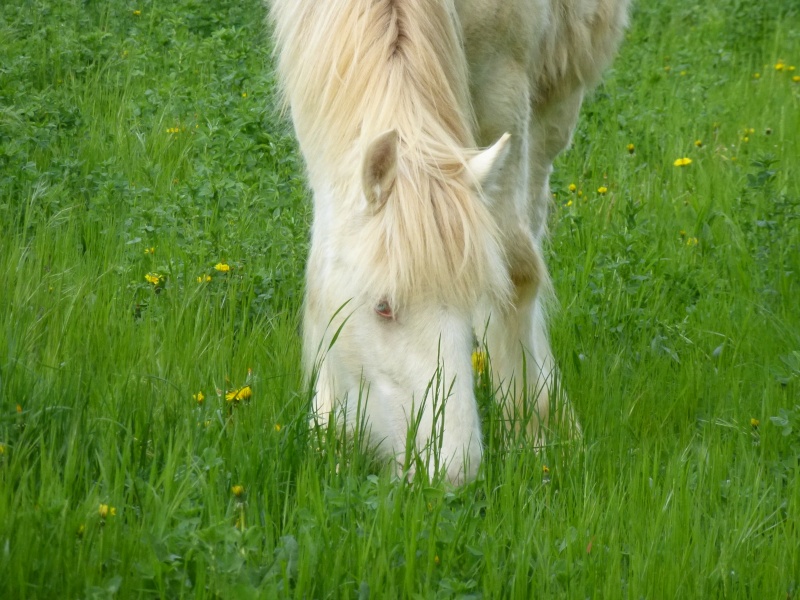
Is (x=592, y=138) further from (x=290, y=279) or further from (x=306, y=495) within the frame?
(x=306, y=495)

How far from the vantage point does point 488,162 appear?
2.93 m

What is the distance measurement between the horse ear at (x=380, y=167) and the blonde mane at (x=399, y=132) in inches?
1.1

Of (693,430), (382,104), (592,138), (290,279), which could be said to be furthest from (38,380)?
(592,138)

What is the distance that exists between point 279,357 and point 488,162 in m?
1.17

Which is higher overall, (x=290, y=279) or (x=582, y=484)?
(x=290, y=279)

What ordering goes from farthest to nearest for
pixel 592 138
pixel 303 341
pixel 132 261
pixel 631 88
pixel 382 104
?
pixel 631 88, pixel 592 138, pixel 132 261, pixel 303 341, pixel 382 104

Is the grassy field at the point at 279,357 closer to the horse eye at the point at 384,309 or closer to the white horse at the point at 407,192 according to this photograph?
the white horse at the point at 407,192

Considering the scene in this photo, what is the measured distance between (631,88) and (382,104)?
4853 mm

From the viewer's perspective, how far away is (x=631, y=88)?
747 cm

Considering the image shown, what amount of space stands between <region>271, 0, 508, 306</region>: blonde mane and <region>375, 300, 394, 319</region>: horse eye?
1.3 inches

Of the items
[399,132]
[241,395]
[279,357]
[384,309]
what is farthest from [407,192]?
[279,357]

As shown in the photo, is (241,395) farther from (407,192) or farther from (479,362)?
(479,362)

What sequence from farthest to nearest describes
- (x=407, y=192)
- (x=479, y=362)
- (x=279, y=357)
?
(x=479, y=362), (x=279, y=357), (x=407, y=192)

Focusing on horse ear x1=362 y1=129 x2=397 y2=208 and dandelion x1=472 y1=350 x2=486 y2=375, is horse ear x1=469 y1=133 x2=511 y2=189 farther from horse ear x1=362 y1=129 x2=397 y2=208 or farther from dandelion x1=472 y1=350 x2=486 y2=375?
dandelion x1=472 y1=350 x2=486 y2=375
